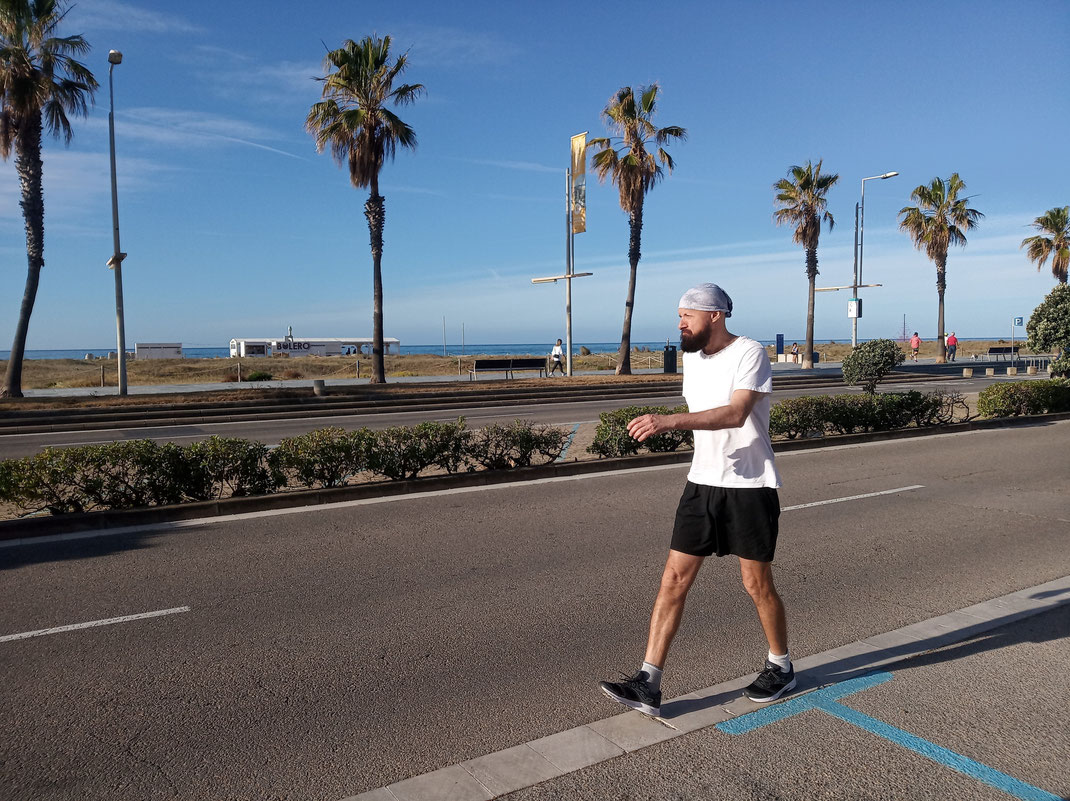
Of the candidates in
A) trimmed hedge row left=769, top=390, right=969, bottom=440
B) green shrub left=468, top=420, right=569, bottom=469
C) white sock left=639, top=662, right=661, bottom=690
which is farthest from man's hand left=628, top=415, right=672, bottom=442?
trimmed hedge row left=769, top=390, right=969, bottom=440

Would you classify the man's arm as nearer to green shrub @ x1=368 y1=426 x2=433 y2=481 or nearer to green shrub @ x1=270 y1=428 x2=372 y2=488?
green shrub @ x1=270 y1=428 x2=372 y2=488

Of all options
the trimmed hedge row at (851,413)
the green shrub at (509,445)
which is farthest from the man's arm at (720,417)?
the trimmed hedge row at (851,413)

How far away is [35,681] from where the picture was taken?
14.0 feet

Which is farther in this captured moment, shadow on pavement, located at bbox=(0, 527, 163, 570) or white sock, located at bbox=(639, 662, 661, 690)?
shadow on pavement, located at bbox=(0, 527, 163, 570)

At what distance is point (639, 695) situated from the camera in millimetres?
3826

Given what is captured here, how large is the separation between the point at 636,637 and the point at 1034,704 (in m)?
2.09

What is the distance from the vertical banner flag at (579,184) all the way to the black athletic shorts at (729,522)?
89.5 ft

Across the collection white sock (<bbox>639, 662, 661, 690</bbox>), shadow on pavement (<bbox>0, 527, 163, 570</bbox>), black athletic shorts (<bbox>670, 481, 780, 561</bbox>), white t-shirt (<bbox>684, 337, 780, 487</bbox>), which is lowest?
shadow on pavement (<bbox>0, 527, 163, 570</bbox>)

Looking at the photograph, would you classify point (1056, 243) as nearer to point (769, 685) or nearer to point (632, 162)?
point (632, 162)

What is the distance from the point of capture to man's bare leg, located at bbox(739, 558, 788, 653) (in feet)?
12.5

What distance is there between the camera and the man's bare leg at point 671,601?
382 centimetres

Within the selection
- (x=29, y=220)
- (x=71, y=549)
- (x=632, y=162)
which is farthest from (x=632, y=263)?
(x=71, y=549)

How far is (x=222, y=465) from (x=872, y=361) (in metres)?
15.7

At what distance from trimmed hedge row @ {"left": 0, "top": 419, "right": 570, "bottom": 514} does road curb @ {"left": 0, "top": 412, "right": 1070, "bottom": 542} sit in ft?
0.87
